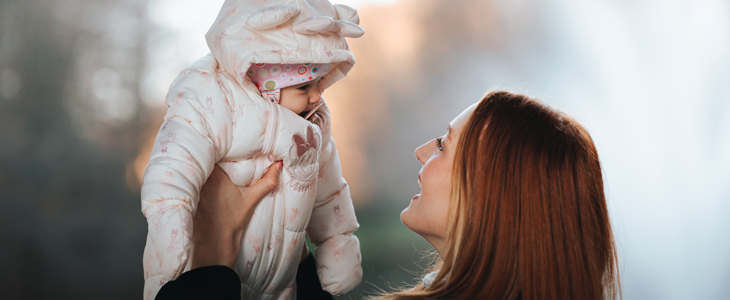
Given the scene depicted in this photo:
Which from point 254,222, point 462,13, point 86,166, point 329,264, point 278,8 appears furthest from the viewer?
point 462,13

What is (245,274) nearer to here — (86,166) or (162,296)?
(162,296)

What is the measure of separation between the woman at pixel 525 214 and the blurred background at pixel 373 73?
1.09m

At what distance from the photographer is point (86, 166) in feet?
5.54

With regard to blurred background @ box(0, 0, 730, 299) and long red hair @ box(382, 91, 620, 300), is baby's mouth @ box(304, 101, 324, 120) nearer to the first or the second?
long red hair @ box(382, 91, 620, 300)

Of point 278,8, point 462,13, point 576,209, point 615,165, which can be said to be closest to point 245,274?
point 278,8

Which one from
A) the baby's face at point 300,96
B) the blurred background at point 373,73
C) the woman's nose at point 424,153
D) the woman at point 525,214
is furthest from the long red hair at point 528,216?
the blurred background at point 373,73

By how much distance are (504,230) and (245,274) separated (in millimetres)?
557

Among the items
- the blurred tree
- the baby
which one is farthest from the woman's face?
the blurred tree

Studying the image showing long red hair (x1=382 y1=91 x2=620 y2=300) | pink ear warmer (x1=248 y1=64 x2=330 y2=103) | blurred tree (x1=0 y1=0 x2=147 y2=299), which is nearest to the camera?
long red hair (x1=382 y1=91 x2=620 y2=300)

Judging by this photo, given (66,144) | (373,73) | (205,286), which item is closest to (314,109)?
(205,286)

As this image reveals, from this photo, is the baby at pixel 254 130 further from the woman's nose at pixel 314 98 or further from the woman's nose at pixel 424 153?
the woman's nose at pixel 424 153

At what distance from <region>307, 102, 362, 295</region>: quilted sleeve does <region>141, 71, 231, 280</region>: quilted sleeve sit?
0.35 meters

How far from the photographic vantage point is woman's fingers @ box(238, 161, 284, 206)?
91 cm

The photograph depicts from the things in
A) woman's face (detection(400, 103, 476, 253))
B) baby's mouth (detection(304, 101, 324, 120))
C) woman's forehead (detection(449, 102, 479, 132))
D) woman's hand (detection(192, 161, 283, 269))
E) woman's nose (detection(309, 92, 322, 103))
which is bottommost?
woman's hand (detection(192, 161, 283, 269))
